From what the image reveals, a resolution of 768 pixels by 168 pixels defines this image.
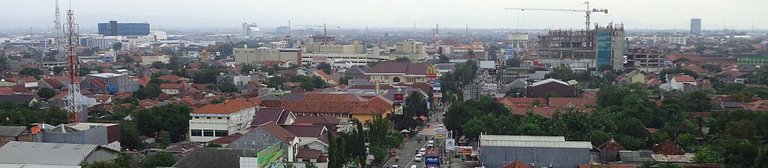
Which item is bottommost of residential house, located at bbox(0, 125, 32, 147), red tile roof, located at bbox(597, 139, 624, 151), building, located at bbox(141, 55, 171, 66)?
red tile roof, located at bbox(597, 139, 624, 151)

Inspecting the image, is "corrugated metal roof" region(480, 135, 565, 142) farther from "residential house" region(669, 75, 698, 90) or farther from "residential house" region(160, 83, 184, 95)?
"residential house" region(160, 83, 184, 95)

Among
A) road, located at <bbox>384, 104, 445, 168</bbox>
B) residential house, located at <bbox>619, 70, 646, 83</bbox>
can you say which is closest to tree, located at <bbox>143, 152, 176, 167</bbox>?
road, located at <bbox>384, 104, 445, 168</bbox>

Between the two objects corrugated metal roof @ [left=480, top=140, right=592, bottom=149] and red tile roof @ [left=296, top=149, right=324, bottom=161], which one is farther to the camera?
red tile roof @ [left=296, top=149, right=324, bottom=161]

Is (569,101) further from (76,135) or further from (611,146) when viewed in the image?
(76,135)

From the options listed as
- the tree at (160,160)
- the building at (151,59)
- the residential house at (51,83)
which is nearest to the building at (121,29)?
the building at (151,59)

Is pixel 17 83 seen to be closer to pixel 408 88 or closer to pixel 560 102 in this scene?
pixel 408 88

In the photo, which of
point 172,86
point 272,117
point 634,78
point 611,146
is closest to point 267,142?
point 272,117

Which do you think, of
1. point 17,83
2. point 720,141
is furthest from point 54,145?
point 17,83

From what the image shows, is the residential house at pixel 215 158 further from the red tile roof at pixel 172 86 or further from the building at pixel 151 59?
the building at pixel 151 59
